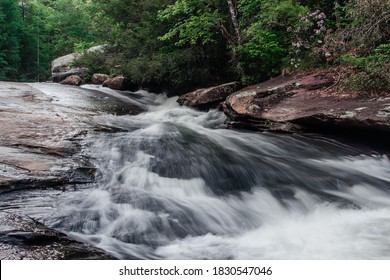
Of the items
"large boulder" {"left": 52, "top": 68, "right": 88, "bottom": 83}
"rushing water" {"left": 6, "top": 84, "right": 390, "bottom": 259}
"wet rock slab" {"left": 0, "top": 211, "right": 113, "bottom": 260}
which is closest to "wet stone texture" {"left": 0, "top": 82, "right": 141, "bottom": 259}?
"wet rock slab" {"left": 0, "top": 211, "right": 113, "bottom": 260}

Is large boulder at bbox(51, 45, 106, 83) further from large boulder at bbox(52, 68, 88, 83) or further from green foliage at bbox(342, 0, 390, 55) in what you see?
green foliage at bbox(342, 0, 390, 55)

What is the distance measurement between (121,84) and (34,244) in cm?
1168

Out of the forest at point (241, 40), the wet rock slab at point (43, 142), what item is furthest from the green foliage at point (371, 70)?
the wet rock slab at point (43, 142)

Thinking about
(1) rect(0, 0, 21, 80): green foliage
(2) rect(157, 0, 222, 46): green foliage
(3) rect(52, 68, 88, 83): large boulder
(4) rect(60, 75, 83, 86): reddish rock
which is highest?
(1) rect(0, 0, 21, 80): green foliage

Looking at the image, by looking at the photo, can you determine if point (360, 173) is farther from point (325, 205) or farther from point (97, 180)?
point (97, 180)

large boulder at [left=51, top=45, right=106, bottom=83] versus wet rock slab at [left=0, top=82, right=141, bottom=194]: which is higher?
large boulder at [left=51, top=45, right=106, bottom=83]

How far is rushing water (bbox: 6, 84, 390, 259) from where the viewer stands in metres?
3.50

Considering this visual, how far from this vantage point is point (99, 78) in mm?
15797

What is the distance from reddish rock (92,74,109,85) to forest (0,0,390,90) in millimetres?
557

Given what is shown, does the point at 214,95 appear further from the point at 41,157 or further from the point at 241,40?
the point at 41,157

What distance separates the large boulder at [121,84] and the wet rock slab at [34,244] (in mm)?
11226
